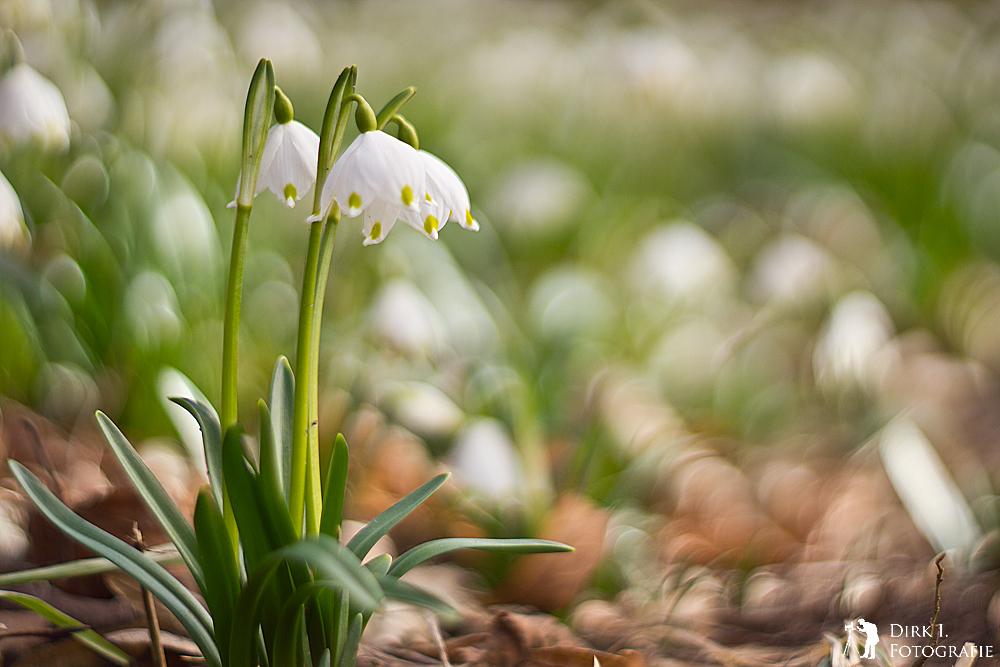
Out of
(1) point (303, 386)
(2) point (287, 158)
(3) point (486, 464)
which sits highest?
(2) point (287, 158)

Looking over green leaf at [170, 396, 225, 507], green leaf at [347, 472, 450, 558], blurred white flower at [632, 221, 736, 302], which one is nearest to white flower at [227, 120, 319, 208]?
green leaf at [170, 396, 225, 507]

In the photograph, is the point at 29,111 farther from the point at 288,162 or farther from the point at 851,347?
the point at 851,347

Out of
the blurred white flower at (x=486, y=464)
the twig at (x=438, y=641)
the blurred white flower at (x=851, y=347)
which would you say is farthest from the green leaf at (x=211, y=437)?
the blurred white flower at (x=851, y=347)

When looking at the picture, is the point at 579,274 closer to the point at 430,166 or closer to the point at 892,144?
the point at 430,166

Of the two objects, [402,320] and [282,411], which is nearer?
[282,411]

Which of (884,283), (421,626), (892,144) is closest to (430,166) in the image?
(421,626)

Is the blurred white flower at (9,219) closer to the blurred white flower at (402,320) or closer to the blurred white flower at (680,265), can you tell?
the blurred white flower at (402,320)

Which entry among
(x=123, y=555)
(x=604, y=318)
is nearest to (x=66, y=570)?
(x=123, y=555)
